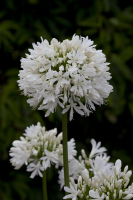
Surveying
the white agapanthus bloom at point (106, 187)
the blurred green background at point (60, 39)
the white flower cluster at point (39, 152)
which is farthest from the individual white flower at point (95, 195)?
the blurred green background at point (60, 39)

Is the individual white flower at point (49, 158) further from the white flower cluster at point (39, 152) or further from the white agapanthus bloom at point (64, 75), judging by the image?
the white agapanthus bloom at point (64, 75)

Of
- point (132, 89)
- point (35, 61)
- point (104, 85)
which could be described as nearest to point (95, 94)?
point (104, 85)

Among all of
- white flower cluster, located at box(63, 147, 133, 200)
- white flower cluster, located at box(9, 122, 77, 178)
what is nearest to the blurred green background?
white flower cluster, located at box(9, 122, 77, 178)

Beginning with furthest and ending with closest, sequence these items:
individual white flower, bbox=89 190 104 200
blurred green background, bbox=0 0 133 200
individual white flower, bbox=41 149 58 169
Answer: blurred green background, bbox=0 0 133 200, individual white flower, bbox=41 149 58 169, individual white flower, bbox=89 190 104 200

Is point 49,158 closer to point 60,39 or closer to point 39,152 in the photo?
point 39,152

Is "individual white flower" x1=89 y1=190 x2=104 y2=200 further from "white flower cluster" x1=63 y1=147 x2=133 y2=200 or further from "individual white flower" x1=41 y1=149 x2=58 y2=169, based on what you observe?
"individual white flower" x1=41 y1=149 x2=58 y2=169

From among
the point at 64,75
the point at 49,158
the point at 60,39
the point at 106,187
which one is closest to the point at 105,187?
the point at 106,187
